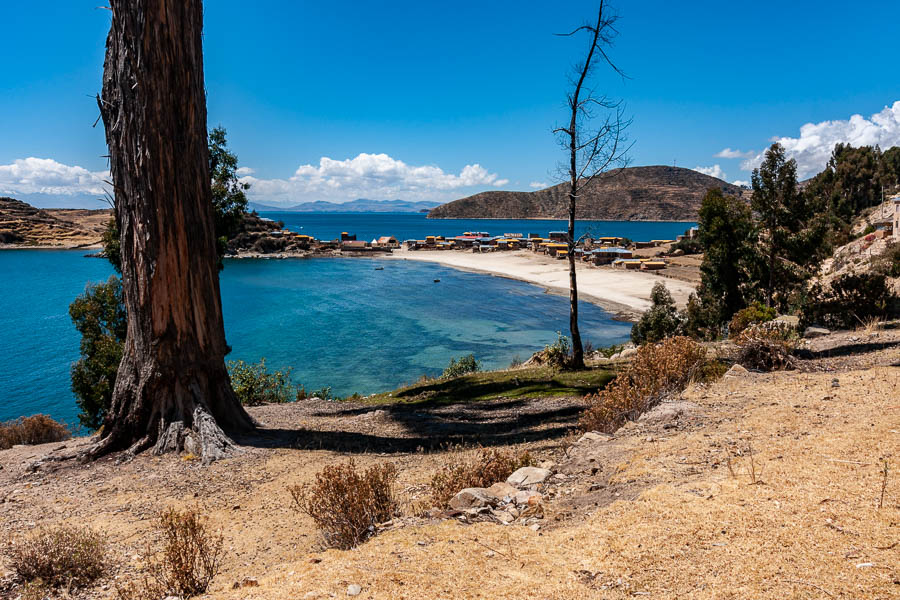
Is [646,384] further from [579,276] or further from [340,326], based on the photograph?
[579,276]

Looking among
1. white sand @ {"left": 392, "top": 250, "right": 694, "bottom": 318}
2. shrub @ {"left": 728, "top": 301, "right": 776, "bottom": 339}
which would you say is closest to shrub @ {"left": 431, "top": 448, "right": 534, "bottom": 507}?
shrub @ {"left": 728, "top": 301, "right": 776, "bottom": 339}

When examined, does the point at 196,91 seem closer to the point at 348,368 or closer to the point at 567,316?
the point at 348,368

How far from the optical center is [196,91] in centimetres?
733

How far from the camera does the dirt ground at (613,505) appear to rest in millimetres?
2746

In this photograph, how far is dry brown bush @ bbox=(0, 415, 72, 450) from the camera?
9.98 metres

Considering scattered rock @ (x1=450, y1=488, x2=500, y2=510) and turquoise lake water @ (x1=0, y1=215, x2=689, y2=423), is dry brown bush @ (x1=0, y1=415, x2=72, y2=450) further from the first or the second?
scattered rock @ (x1=450, y1=488, x2=500, y2=510)

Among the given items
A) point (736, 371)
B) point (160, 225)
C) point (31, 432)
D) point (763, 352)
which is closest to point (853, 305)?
point (763, 352)

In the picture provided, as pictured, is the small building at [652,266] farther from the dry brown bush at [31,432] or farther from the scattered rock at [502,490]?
the scattered rock at [502,490]

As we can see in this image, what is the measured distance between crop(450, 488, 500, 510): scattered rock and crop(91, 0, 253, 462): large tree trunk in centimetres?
385

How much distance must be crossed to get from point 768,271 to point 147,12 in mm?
18393

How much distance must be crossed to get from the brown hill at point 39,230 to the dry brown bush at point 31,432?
9037 centimetres

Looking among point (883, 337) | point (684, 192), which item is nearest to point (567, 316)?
point (883, 337)

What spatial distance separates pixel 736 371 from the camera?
7.55 m

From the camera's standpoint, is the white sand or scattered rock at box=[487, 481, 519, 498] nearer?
scattered rock at box=[487, 481, 519, 498]
